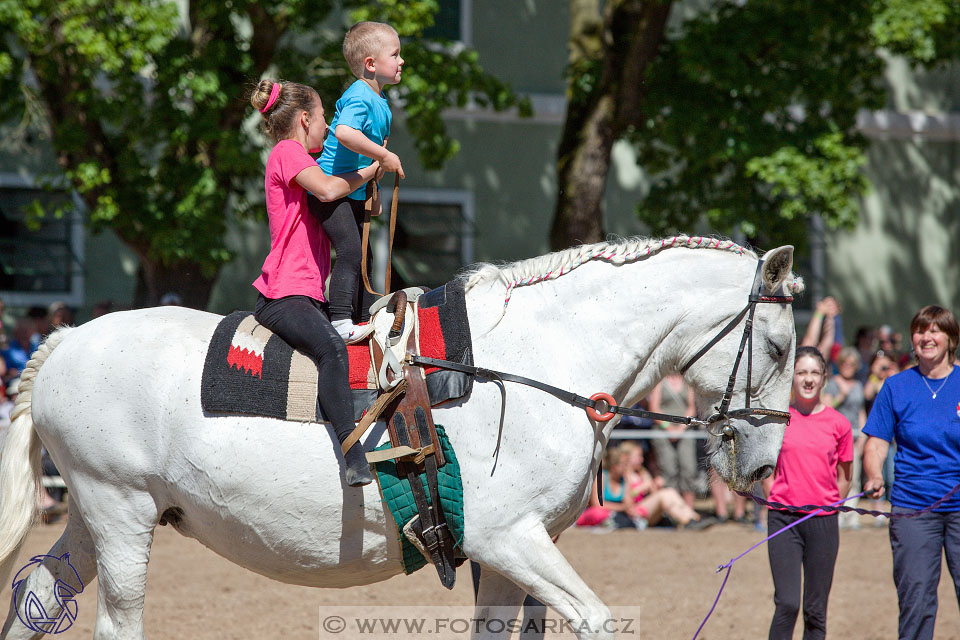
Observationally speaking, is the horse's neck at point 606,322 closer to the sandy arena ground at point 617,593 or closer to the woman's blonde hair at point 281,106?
the woman's blonde hair at point 281,106

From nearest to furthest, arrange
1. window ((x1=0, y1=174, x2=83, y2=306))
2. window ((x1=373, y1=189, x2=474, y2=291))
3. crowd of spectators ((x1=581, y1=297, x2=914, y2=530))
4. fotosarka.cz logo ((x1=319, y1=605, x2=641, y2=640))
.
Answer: fotosarka.cz logo ((x1=319, y1=605, x2=641, y2=640)), crowd of spectators ((x1=581, y1=297, x2=914, y2=530)), window ((x1=0, y1=174, x2=83, y2=306)), window ((x1=373, y1=189, x2=474, y2=291))

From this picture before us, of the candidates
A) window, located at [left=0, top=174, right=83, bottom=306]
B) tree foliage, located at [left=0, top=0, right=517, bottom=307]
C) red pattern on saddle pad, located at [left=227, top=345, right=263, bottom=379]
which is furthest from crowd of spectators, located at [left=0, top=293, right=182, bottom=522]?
red pattern on saddle pad, located at [left=227, top=345, right=263, bottom=379]

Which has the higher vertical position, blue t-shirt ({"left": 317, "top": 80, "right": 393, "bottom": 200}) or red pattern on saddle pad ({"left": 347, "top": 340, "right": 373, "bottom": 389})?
blue t-shirt ({"left": 317, "top": 80, "right": 393, "bottom": 200})

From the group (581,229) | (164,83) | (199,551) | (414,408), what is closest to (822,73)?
(581,229)

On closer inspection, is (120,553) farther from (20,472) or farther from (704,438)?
(704,438)

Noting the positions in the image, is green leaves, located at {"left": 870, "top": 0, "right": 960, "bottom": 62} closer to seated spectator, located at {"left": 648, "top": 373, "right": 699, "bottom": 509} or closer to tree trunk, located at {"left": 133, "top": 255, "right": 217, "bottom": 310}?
seated spectator, located at {"left": 648, "top": 373, "right": 699, "bottom": 509}

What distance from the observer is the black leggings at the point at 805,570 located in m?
4.87

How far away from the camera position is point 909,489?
4938mm

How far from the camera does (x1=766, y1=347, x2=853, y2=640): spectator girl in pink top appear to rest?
4891mm

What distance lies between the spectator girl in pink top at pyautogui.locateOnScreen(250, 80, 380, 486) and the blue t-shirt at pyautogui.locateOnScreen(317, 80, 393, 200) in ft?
0.30

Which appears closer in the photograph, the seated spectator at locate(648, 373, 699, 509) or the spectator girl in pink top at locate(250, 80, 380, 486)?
the spectator girl in pink top at locate(250, 80, 380, 486)

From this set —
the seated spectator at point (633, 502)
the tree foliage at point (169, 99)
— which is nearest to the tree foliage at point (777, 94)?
the tree foliage at point (169, 99)

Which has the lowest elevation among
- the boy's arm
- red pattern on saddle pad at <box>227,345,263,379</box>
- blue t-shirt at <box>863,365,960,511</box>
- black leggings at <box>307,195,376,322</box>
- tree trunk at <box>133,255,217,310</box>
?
tree trunk at <box>133,255,217,310</box>

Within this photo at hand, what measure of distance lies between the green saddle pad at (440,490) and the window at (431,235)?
1181 cm
